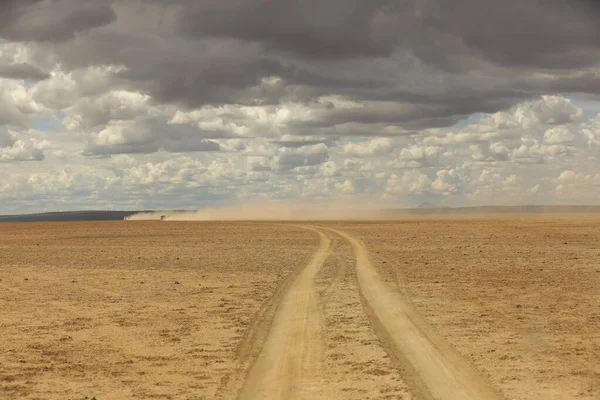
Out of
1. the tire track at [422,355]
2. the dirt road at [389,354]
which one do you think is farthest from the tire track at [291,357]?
the tire track at [422,355]

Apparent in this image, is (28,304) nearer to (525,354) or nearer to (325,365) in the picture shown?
(325,365)

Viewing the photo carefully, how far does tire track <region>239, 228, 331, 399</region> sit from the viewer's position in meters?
11.1

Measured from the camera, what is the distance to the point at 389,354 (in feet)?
44.4

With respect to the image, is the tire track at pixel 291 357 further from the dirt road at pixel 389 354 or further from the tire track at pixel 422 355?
the tire track at pixel 422 355

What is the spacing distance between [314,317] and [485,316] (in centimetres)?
458

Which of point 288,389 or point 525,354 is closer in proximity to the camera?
point 288,389

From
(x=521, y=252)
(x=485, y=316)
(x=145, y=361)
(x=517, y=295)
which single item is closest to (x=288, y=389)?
(x=145, y=361)

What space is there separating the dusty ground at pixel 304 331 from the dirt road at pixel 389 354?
4cm

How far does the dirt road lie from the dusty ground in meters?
0.04

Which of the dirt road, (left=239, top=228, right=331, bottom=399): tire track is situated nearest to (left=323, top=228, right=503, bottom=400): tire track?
the dirt road

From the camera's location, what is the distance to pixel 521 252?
41219 mm

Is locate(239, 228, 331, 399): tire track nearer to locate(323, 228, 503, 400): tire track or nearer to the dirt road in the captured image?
the dirt road

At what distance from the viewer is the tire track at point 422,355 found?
35.6ft

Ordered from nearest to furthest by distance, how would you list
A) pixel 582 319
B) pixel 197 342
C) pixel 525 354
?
pixel 525 354 → pixel 197 342 → pixel 582 319
